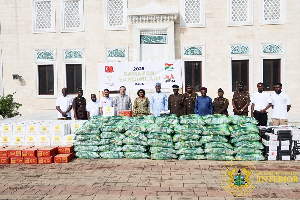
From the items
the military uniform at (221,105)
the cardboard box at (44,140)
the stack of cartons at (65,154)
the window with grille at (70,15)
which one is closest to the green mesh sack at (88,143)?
the stack of cartons at (65,154)

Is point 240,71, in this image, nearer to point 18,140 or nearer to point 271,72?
point 271,72

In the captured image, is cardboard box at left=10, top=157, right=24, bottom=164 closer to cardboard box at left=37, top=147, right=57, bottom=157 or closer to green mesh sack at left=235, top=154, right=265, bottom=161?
cardboard box at left=37, top=147, right=57, bottom=157

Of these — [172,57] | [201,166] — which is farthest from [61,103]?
[172,57]

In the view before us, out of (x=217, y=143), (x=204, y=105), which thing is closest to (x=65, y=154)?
(x=217, y=143)

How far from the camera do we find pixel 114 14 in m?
14.7

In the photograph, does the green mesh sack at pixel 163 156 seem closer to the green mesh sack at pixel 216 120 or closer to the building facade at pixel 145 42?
the green mesh sack at pixel 216 120

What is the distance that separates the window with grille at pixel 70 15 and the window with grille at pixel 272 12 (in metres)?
8.97

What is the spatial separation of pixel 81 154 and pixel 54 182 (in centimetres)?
186

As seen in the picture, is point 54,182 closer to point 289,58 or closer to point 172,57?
point 172,57

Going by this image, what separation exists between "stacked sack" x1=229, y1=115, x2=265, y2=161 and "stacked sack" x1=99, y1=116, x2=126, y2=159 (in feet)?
9.09

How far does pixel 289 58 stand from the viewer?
45.8 feet

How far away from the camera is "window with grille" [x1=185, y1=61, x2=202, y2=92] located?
14.5 m

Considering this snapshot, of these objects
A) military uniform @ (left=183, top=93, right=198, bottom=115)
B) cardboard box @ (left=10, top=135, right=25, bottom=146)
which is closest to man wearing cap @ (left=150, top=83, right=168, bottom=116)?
military uniform @ (left=183, top=93, right=198, bottom=115)

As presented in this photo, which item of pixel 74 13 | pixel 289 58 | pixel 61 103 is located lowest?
pixel 61 103
